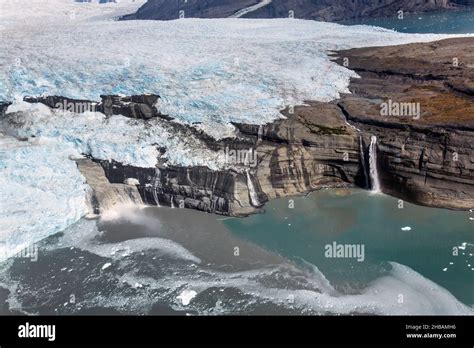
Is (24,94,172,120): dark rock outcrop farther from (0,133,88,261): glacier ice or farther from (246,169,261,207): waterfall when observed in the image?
(246,169,261,207): waterfall

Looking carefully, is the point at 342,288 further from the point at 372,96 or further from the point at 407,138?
the point at 372,96

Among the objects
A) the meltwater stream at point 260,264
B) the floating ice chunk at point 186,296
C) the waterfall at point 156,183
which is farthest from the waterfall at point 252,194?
the floating ice chunk at point 186,296

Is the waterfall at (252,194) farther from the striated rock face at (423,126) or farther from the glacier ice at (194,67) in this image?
the striated rock face at (423,126)

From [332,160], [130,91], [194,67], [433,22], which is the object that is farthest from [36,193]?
[433,22]

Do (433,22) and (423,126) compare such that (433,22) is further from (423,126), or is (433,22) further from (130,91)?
(130,91)

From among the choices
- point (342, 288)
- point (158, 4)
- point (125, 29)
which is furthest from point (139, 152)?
point (158, 4)

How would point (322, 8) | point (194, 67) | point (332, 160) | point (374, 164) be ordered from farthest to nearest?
point (322, 8) → point (194, 67) → point (332, 160) → point (374, 164)
